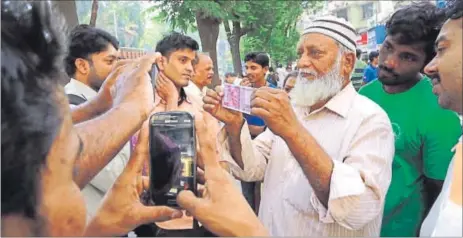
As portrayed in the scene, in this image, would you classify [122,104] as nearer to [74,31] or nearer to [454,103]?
[454,103]

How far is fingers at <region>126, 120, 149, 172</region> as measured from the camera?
1248mm

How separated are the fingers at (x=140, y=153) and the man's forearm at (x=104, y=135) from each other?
82 millimetres

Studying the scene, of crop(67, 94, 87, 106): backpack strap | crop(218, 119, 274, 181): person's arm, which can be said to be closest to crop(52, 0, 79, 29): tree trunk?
crop(67, 94, 87, 106): backpack strap

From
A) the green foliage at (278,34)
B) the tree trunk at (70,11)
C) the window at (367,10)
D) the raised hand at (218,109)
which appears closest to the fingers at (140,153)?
the raised hand at (218,109)

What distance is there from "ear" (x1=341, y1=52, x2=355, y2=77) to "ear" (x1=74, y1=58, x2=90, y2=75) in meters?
1.64

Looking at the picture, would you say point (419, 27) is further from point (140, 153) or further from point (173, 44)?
point (173, 44)

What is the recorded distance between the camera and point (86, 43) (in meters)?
3.19

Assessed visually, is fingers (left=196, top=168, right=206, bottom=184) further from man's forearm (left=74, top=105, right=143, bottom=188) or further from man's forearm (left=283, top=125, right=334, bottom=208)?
man's forearm (left=283, top=125, right=334, bottom=208)

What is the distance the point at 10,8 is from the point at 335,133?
1339 mm

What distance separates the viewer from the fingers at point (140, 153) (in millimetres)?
1248

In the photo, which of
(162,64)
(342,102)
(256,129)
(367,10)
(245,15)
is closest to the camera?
(342,102)

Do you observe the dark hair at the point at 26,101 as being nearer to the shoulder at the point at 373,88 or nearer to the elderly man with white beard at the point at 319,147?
the elderly man with white beard at the point at 319,147

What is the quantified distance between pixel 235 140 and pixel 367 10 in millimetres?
49628

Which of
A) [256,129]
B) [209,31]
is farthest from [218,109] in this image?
[209,31]
